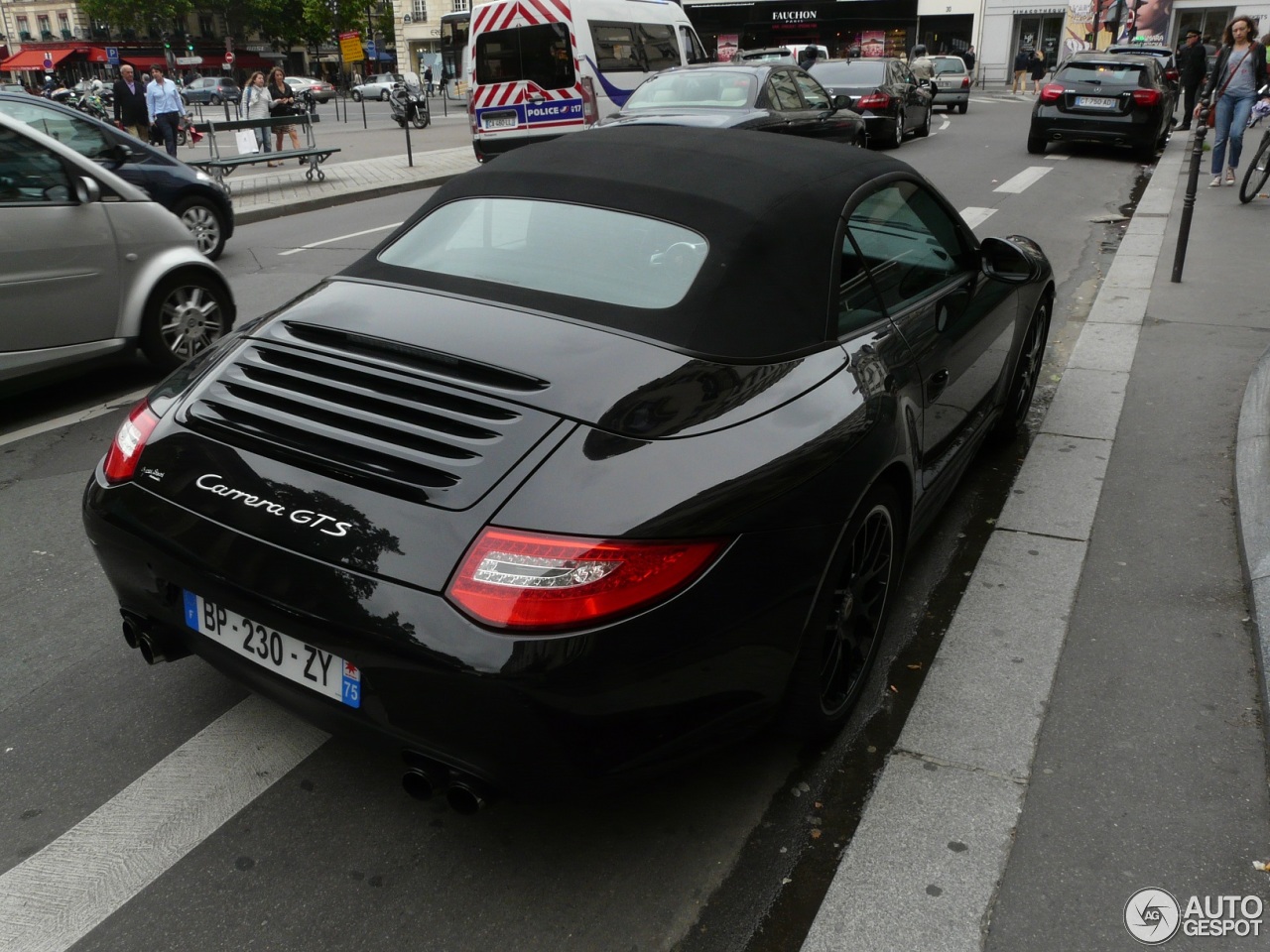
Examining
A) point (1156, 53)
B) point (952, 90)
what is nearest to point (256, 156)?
point (1156, 53)

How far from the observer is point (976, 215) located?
12273 mm

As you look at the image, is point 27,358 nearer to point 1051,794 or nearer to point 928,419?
point 928,419

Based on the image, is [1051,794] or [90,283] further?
[90,283]

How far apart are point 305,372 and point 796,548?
130 centimetres

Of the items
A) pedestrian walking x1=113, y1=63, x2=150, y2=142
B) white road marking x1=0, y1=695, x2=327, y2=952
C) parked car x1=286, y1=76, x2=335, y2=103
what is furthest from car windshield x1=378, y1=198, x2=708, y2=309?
parked car x1=286, y1=76, x2=335, y2=103

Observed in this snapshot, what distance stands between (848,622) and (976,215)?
10343mm

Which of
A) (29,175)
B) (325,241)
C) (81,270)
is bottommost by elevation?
(325,241)

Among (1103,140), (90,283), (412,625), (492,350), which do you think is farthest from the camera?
(1103,140)

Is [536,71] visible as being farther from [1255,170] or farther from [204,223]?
[1255,170]

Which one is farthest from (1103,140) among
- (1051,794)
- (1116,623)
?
(1051,794)

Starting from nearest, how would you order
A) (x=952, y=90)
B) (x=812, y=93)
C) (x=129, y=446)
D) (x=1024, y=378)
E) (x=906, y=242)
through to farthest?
(x=129, y=446), (x=906, y=242), (x=1024, y=378), (x=812, y=93), (x=952, y=90)

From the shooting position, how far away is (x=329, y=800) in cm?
281

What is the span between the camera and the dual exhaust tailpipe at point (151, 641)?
2.75 m

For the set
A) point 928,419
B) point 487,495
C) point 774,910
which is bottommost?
point 774,910
